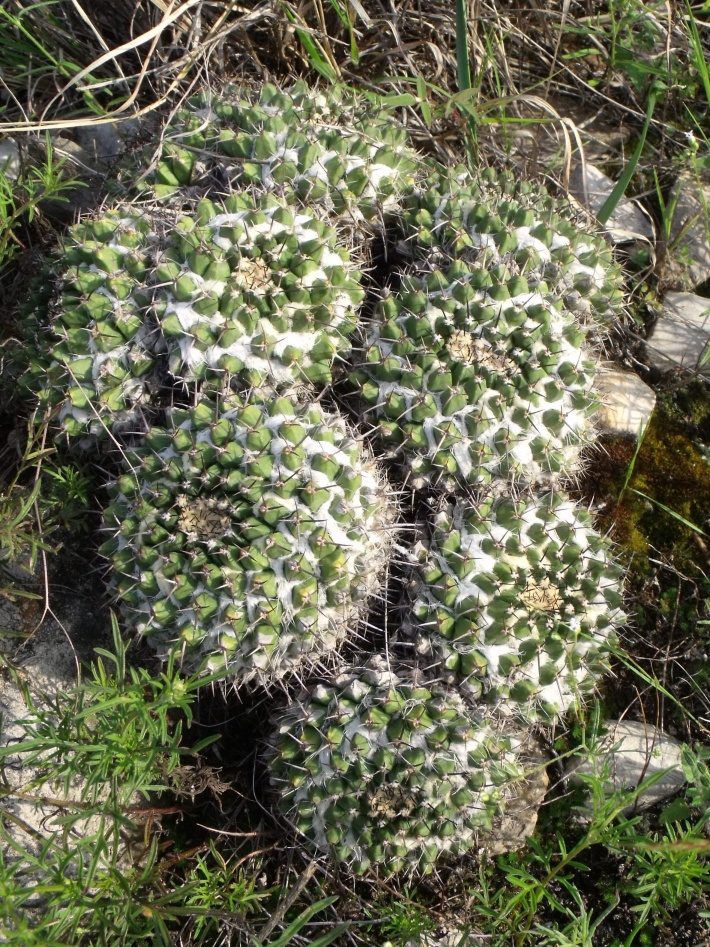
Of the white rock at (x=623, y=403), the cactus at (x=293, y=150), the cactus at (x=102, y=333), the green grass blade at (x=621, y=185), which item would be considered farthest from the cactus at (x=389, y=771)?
the green grass blade at (x=621, y=185)

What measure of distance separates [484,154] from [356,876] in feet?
12.2

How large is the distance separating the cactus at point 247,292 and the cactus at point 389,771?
4.45 ft

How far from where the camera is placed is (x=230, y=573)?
2.71 meters

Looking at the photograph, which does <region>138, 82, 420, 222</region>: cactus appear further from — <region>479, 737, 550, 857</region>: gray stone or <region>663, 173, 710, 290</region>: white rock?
<region>479, 737, 550, 857</region>: gray stone

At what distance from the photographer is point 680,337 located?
13.7ft

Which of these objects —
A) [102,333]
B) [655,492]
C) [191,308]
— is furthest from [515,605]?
[102,333]

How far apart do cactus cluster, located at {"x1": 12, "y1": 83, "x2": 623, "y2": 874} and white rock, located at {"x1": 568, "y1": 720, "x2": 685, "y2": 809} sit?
439 mm

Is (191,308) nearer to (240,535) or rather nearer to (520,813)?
(240,535)

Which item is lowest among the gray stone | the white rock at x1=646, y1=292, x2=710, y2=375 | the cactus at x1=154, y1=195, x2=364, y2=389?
the gray stone

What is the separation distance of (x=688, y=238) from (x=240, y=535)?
3.29 m

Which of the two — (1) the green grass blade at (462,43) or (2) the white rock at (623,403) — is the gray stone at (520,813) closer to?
(2) the white rock at (623,403)

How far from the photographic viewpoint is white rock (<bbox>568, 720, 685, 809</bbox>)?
3.41 m

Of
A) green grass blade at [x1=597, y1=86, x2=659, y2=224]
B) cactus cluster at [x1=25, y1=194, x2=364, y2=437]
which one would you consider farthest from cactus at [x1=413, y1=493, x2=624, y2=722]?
green grass blade at [x1=597, y1=86, x2=659, y2=224]

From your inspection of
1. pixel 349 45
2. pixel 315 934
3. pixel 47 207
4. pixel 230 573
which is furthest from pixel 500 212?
pixel 315 934
